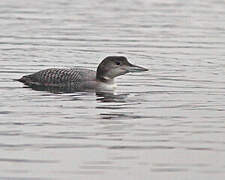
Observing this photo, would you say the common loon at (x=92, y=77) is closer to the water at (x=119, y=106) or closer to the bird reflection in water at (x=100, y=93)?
the bird reflection in water at (x=100, y=93)

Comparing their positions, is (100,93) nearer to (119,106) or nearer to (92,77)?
(92,77)

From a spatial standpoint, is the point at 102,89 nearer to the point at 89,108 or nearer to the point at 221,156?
the point at 89,108

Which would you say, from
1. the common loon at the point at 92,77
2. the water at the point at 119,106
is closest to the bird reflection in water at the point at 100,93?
the water at the point at 119,106

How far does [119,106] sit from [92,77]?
225cm

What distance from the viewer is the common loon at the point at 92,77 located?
53.4 ft

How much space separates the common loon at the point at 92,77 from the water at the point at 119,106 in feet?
1.06

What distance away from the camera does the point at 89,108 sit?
46.2 feet

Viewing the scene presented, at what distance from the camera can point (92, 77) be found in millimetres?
16500

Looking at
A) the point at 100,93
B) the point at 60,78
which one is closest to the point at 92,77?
the point at 60,78

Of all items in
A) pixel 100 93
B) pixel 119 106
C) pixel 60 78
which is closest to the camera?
pixel 119 106

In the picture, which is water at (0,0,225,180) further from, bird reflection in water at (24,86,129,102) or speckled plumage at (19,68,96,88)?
speckled plumage at (19,68,96,88)

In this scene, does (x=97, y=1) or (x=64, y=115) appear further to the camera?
(x=97, y=1)

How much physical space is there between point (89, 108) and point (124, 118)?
3.28 ft

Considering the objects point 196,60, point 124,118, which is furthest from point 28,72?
point 124,118
